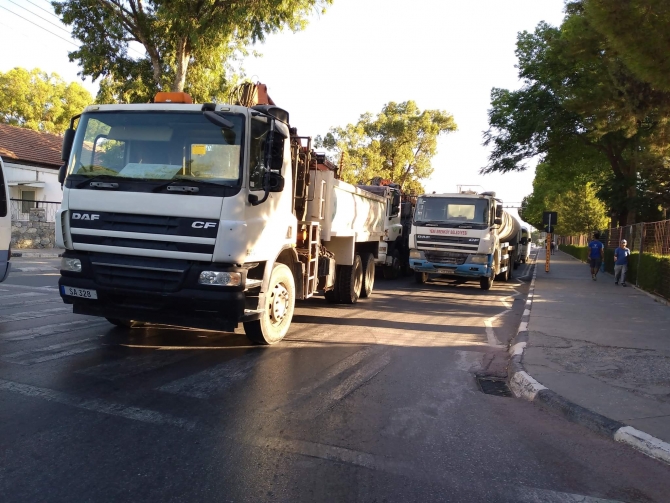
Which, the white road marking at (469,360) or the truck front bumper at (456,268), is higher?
the truck front bumper at (456,268)

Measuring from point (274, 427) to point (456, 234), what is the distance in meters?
12.6

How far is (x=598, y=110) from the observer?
13789 mm

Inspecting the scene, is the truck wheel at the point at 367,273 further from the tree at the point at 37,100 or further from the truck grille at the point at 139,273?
the tree at the point at 37,100

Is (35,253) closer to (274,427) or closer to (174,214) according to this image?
(174,214)

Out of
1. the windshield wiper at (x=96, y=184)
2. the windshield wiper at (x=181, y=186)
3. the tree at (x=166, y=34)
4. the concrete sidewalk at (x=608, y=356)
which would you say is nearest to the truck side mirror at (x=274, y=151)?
the windshield wiper at (x=181, y=186)

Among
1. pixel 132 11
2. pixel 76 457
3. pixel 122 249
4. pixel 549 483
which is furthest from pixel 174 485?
pixel 132 11

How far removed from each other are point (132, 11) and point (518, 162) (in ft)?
68.1

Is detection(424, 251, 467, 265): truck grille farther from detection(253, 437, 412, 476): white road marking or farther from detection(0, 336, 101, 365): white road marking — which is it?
detection(253, 437, 412, 476): white road marking

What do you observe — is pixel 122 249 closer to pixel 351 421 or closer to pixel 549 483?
pixel 351 421

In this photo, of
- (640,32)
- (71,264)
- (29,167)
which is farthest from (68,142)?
(29,167)

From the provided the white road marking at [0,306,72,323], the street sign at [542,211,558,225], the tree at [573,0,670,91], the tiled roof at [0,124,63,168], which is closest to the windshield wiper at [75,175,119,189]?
the white road marking at [0,306,72,323]

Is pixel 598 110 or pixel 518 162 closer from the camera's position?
pixel 598 110

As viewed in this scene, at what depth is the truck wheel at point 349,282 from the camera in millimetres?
11547

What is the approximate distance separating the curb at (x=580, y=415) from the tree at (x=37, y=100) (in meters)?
48.0
